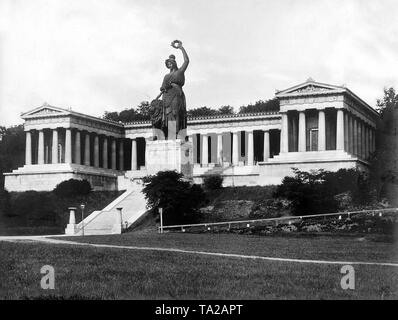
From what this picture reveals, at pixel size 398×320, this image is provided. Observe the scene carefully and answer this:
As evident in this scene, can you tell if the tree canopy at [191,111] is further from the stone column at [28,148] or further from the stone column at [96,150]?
the stone column at [28,148]

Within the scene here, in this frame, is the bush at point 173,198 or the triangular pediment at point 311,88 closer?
the bush at point 173,198

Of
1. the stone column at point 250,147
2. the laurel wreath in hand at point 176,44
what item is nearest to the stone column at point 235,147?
the stone column at point 250,147

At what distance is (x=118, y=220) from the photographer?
58.3 meters

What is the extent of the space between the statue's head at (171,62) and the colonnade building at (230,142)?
1933 centimetres

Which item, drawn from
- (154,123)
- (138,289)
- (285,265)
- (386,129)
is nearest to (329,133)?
(386,129)

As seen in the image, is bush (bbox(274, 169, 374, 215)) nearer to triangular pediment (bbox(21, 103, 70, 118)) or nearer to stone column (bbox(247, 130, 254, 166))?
stone column (bbox(247, 130, 254, 166))

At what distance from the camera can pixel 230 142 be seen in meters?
106

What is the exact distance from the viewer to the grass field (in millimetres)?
18078

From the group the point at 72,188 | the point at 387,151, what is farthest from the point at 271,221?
the point at 387,151

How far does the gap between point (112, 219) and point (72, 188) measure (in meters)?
24.0

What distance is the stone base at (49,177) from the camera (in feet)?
315

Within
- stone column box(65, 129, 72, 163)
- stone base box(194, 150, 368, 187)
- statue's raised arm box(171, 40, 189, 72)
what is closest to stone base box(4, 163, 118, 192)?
stone column box(65, 129, 72, 163)

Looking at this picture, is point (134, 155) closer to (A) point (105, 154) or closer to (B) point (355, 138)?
(A) point (105, 154)
